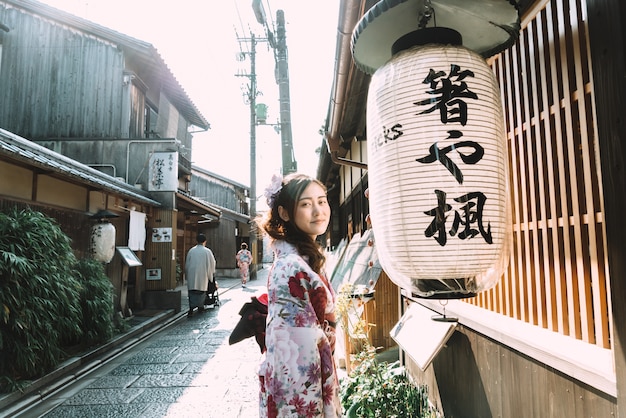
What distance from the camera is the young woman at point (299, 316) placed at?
93.1 inches

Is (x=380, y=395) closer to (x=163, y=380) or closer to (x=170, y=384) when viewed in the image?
(x=170, y=384)

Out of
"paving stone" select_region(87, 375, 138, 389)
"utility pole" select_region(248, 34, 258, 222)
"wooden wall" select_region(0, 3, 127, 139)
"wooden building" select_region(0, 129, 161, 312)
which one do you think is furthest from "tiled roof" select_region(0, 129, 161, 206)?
"utility pole" select_region(248, 34, 258, 222)

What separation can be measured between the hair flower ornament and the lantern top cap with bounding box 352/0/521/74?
106cm

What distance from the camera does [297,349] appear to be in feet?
7.84

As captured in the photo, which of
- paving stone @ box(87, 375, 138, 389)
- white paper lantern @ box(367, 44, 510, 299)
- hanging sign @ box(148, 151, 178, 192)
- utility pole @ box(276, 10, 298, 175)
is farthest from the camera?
hanging sign @ box(148, 151, 178, 192)

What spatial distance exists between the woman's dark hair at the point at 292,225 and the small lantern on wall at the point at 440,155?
0.69 metres

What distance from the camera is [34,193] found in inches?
314

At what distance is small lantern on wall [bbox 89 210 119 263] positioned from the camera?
371 inches

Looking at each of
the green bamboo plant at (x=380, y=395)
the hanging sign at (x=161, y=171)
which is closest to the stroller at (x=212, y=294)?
the hanging sign at (x=161, y=171)

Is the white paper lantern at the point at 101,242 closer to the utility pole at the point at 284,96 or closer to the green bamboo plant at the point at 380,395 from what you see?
the utility pole at the point at 284,96

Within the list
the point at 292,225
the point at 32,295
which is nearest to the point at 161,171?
the point at 32,295

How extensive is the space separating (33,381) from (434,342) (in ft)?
20.6

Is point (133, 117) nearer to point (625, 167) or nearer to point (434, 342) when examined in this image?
point (434, 342)

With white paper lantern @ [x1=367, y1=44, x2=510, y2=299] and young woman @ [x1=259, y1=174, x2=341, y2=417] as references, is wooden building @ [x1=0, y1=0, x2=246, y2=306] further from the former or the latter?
white paper lantern @ [x1=367, y1=44, x2=510, y2=299]
